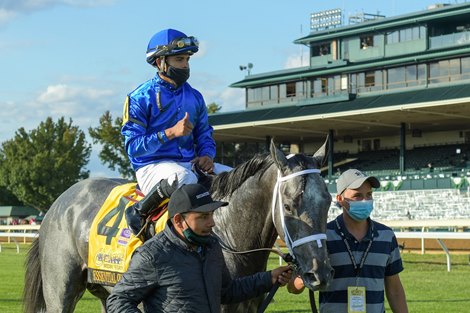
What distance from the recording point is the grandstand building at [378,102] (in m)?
40.7

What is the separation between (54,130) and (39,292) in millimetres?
48322

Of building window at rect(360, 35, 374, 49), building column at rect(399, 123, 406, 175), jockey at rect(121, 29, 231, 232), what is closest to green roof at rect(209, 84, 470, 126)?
building column at rect(399, 123, 406, 175)

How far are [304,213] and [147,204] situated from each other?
3.96ft

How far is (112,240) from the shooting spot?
18.5 ft

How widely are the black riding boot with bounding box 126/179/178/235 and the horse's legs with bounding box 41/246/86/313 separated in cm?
107

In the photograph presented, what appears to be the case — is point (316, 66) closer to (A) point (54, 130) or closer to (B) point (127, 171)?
(B) point (127, 171)

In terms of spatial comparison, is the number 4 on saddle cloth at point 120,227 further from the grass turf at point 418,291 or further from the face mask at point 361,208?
the grass turf at point 418,291

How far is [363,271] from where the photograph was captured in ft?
14.9

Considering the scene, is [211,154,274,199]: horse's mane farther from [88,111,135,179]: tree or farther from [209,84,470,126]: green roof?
[88,111,135,179]: tree

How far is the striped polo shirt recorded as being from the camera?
4.52 metres

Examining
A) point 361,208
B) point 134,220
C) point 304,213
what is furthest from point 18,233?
point 304,213

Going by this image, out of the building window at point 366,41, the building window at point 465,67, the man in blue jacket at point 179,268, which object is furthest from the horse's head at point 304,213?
the building window at point 366,41

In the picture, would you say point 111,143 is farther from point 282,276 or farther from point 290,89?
point 282,276

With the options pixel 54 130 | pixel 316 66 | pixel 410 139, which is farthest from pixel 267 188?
pixel 54 130
